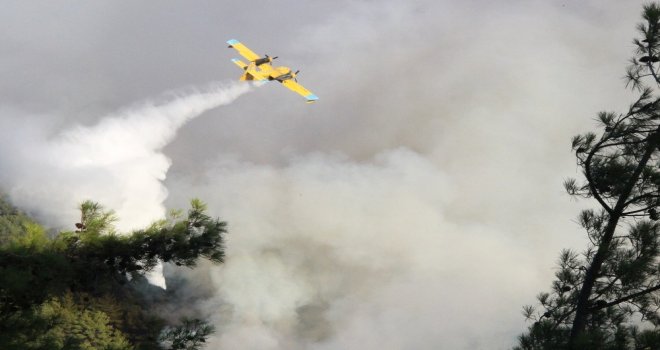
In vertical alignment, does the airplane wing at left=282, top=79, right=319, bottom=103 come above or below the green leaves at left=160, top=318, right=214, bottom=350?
above

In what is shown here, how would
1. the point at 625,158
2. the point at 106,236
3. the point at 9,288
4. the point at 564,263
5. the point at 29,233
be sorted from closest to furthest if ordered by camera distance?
the point at 9,288, the point at 29,233, the point at 106,236, the point at 625,158, the point at 564,263

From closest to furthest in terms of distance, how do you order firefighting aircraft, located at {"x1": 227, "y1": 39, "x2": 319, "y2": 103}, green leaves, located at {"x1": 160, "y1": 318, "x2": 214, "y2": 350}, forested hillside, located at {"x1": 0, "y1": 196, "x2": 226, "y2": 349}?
forested hillside, located at {"x1": 0, "y1": 196, "x2": 226, "y2": 349} → green leaves, located at {"x1": 160, "y1": 318, "x2": 214, "y2": 350} → firefighting aircraft, located at {"x1": 227, "y1": 39, "x2": 319, "y2": 103}

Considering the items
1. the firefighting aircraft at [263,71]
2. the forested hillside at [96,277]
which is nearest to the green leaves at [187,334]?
the forested hillside at [96,277]

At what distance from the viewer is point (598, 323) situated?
24375mm

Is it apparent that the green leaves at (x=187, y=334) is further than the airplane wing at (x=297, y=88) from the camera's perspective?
No

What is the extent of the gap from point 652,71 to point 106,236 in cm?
1856

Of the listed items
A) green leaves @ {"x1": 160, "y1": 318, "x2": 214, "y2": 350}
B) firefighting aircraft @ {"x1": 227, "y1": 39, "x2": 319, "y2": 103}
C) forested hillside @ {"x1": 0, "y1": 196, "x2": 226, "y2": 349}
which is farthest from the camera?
firefighting aircraft @ {"x1": 227, "y1": 39, "x2": 319, "y2": 103}

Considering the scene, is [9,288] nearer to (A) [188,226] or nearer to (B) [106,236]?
(B) [106,236]

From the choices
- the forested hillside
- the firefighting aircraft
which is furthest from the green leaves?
the firefighting aircraft

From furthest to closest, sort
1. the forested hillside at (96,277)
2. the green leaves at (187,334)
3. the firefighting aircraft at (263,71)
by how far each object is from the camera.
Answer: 1. the firefighting aircraft at (263,71)
2. the green leaves at (187,334)
3. the forested hillside at (96,277)

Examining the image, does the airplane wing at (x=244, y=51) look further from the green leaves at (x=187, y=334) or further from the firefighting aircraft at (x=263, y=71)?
the green leaves at (x=187, y=334)

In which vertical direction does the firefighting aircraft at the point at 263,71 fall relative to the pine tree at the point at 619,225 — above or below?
above

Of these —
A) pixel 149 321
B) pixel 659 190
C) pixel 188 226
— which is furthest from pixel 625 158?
pixel 149 321

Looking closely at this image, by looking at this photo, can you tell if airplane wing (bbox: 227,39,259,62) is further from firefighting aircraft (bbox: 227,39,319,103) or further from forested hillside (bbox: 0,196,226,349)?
forested hillside (bbox: 0,196,226,349)
